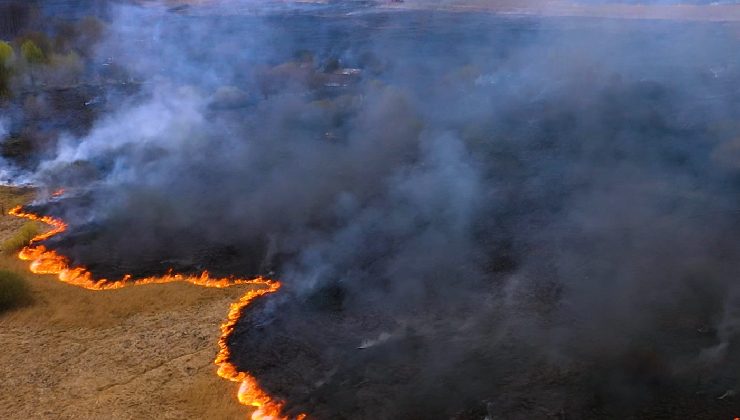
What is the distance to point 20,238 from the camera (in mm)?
14352

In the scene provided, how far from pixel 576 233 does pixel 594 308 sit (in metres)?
2.96

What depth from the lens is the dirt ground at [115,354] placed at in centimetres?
954

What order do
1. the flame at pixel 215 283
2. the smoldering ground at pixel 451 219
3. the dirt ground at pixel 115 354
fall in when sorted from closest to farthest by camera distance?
the dirt ground at pixel 115 354
the flame at pixel 215 283
the smoldering ground at pixel 451 219

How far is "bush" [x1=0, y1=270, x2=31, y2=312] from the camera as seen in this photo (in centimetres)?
1195

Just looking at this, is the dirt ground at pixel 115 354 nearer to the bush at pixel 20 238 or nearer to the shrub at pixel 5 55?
the bush at pixel 20 238

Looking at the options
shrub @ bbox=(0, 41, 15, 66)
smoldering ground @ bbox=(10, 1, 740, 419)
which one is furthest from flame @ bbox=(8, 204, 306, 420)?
shrub @ bbox=(0, 41, 15, 66)

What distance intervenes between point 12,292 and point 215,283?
149 inches

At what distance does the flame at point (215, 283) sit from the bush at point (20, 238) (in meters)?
0.12

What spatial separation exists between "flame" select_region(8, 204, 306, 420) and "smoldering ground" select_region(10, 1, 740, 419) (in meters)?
0.26

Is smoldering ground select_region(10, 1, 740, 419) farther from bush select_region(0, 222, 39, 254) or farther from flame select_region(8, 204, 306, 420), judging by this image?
bush select_region(0, 222, 39, 254)

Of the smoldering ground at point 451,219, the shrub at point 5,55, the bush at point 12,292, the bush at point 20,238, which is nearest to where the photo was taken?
the smoldering ground at point 451,219

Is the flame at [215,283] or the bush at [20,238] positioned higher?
the bush at [20,238]

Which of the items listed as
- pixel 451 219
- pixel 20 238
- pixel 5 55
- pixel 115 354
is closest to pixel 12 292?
pixel 20 238

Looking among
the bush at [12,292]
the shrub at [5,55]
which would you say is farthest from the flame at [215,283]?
the shrub at [5,55]
